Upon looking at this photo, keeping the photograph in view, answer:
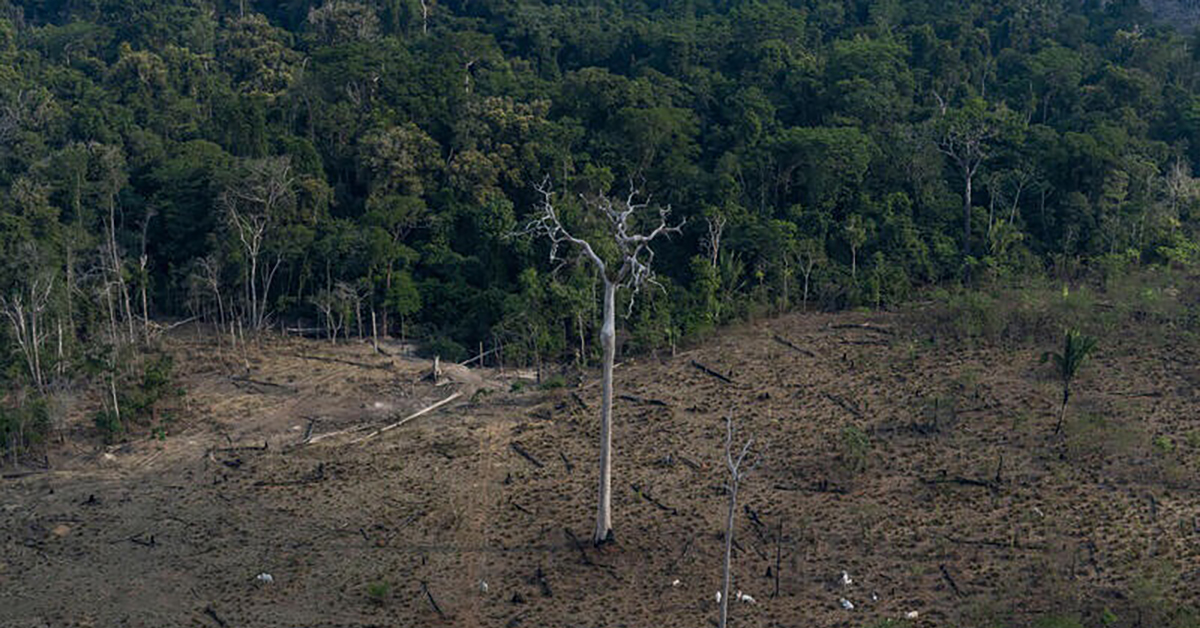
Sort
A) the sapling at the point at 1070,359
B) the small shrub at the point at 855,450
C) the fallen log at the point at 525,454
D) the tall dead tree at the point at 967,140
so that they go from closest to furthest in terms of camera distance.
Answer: the small shrub at the point at 855,450, the sapling at the point at 1070,359, the fallen log at the point at 525,454, the tall dead tree at the point at 967,140

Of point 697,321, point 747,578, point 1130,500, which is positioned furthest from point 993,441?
point 697,321

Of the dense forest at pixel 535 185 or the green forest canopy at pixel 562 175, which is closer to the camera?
the dense forest at pixel 535 185

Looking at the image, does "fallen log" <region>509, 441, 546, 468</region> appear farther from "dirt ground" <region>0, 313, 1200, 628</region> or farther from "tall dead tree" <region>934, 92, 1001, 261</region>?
"tall dead tree" <region>934, 92, 1001, 261</region>

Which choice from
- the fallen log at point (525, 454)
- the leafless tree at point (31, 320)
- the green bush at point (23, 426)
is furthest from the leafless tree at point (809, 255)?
the leafless tree at point (31, 320)

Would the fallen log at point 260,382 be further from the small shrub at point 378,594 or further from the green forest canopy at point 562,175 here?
the small shrub at point 378,594

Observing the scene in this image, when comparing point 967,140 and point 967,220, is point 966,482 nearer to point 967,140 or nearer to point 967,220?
point 967,220

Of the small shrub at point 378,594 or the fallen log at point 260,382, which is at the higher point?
the small shrub at point 378,594

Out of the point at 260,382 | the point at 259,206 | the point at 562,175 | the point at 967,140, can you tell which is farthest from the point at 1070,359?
the point at 259,206
